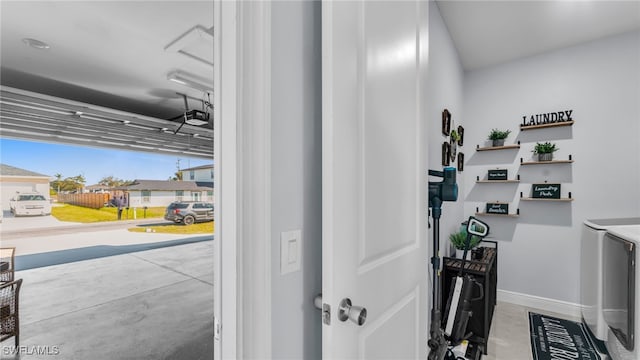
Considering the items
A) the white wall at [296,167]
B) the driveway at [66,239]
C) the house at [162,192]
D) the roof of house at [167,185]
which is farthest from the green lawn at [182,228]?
the white wall at [296,167]

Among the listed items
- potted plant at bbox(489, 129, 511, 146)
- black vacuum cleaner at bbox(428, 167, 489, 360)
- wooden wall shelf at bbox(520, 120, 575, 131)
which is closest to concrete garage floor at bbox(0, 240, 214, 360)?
black vacuum cleaner at bbox(428, 167, 489, 360)

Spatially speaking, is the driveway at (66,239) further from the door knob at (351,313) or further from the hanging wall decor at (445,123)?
the hanging wall decor at (445,123)

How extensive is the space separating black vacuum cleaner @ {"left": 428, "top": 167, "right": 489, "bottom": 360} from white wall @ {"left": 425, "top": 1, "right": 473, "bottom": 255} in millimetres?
327

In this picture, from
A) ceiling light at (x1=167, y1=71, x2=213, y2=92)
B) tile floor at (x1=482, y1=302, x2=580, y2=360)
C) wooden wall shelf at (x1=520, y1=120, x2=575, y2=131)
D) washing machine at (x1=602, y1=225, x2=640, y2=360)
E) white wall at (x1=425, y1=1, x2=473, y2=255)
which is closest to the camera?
washing machine at (x1=602, y1=225, x2=640, y2=360)

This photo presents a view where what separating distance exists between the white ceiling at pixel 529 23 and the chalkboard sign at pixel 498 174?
1.23 m

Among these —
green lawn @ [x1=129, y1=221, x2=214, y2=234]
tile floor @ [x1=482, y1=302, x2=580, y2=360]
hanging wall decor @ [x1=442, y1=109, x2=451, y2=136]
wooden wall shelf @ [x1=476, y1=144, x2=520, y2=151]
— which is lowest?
tile floor @ [x1=482, y1=302, x2=580, y2=360]

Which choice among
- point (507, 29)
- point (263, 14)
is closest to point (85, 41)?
point (263, 14)

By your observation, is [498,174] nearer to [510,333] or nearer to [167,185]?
[510,333]

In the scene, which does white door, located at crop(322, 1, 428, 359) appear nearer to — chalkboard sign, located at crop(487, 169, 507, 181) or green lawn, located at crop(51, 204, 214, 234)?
chalkboard sign, located at crop(487, 169, 507, 181)

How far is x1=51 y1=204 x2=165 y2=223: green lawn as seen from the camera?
14.3 feet

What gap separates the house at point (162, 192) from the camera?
5.64 m

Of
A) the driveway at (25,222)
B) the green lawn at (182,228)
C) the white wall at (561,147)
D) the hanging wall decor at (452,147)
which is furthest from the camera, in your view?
the green lawn at (182,228)

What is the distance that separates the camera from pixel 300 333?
2.72 feet

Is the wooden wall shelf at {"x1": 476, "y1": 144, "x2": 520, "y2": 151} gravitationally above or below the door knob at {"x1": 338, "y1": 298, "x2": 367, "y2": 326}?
above
